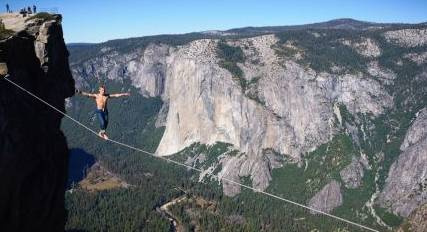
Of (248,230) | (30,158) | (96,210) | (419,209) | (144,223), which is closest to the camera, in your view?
(30,158)

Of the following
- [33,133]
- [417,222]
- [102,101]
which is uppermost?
[102,101]

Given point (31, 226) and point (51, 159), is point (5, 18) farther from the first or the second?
point (31, 226)

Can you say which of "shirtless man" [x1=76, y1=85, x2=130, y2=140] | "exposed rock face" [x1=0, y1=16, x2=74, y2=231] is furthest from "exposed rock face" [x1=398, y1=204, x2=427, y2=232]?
"shirtless man" [x1=76, y1=85, x2=130, y2=140]

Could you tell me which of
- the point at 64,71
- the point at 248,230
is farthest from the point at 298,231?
the point at 64,71

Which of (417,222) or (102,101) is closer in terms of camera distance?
(102,101)

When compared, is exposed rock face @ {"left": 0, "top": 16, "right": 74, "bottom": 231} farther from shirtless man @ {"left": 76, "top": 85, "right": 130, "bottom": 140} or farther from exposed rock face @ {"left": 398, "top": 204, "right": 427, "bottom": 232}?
exposed rock face @ {"left": 398, "top": 204, "right": 427, "bottom": 232}

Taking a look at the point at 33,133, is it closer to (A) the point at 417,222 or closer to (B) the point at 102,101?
(B) the point at 102,101


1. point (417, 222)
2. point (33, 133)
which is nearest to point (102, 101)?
point (33, 133)

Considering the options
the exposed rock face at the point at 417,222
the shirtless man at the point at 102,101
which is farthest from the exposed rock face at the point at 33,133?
the exposed rock face at the point at 417,222
